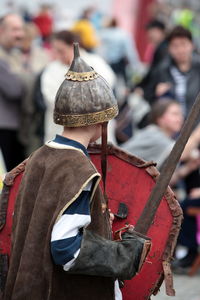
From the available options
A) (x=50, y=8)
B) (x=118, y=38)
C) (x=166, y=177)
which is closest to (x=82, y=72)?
(x=166, y=177)

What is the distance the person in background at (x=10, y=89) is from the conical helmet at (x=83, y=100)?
13.8 ft

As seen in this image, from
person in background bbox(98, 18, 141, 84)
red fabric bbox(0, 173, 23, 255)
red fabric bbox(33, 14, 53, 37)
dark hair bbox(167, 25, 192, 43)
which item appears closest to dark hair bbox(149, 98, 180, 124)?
dark hair bbox(167, 25, 192, 43)

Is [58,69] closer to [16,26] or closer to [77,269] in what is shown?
[16,26]

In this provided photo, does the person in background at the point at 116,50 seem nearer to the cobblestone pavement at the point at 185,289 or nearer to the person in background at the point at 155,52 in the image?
the person in background at the point at 155,52

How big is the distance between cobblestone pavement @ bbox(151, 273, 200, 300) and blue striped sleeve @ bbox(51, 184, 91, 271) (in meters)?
3.04

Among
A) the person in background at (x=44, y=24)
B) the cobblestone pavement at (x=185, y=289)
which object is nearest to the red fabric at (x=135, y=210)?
the cobblestone pavement at (x=185, y=289)

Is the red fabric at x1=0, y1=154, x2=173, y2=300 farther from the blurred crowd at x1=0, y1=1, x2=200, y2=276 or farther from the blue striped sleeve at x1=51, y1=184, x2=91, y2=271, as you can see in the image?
the blurred crowd at x1=0, y1=1, x2=200, y2=276

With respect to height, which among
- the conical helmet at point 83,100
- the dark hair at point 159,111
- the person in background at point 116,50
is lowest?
the person in background at point 116,50

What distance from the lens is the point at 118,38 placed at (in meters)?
14.9

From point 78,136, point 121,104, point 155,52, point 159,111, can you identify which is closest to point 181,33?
point 121,104

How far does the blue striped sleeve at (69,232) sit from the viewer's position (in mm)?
3459

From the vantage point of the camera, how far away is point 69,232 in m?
3.46

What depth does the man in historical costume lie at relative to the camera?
3.48 meters

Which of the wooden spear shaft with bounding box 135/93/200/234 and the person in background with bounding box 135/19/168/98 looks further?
the person in background with bounding box 135/19/168/98
